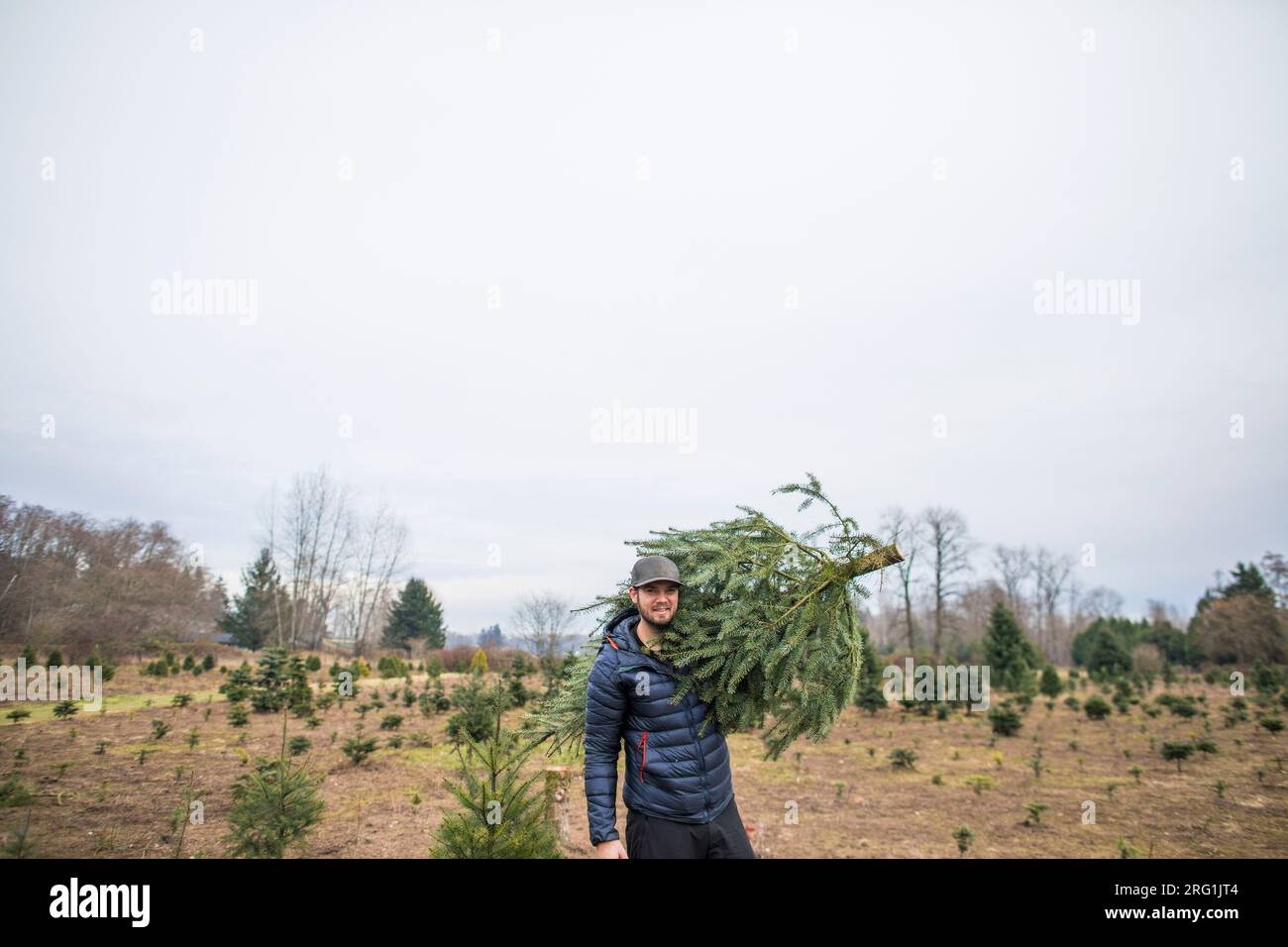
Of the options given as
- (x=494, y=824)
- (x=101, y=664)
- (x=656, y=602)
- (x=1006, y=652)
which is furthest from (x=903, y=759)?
(x=101, y=664)

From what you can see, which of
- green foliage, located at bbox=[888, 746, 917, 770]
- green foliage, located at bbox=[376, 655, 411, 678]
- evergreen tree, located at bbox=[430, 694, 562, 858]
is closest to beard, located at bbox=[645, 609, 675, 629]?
evergreen tree, located at bbox=[430, 694, 562, 858]

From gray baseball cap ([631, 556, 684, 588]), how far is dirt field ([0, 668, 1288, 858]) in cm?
475

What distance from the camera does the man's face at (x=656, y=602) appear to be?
3266 mm

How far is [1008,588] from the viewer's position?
49.9 m

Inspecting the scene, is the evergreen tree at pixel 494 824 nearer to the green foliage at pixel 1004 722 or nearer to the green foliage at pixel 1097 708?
the green foliage at pixel 1004 722

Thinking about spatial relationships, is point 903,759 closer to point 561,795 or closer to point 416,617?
point 561,795

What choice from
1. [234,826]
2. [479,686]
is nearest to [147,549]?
[479,686]

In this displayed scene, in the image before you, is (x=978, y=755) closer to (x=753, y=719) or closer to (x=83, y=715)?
(x=753, y=719)

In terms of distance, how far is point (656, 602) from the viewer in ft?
10.7

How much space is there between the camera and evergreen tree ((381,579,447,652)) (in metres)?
49.7

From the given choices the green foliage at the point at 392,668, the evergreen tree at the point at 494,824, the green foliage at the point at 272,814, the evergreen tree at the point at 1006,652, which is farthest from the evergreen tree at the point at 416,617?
the evergreen tree at the point at 494,824

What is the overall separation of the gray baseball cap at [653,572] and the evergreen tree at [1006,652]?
23.8 m

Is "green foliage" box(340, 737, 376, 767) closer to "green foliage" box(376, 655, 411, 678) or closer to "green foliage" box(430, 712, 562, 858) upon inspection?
"green foliage" box(430, 712, 562, 858)

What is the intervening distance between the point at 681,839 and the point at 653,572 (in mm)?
1375
